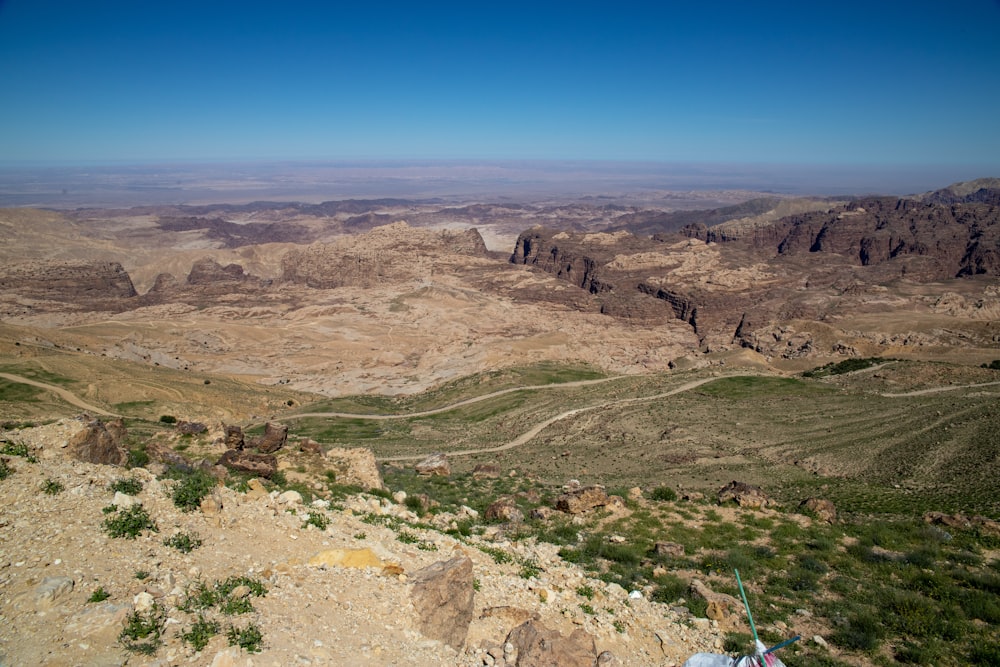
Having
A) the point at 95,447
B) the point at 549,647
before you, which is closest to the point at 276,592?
the point at 549,647

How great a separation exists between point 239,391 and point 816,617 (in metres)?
51.4

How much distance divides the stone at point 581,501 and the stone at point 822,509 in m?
6.80

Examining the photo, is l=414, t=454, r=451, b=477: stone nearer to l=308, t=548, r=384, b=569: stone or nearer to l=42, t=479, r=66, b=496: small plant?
l=308, t=548, r=384, b=569: stone

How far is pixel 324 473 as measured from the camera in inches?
739

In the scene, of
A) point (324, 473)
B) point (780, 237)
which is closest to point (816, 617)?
point (324, 473)

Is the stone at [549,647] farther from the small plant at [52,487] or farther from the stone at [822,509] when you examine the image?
the stone at [822,509]

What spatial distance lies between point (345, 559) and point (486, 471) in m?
15.0

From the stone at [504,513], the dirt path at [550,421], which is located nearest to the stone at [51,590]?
the stone at [504,513]

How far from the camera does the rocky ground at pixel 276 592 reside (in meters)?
7.12

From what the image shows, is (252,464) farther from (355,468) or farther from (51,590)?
(51,590)

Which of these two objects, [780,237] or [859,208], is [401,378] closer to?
[780,237]

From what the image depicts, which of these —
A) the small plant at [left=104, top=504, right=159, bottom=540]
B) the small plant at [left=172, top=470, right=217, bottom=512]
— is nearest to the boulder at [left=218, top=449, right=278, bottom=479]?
the small plant at [left=172, top=470, right=217, bottom=512]

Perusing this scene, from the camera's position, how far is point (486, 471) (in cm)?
2483

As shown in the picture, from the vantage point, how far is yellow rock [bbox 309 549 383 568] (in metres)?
9.97
